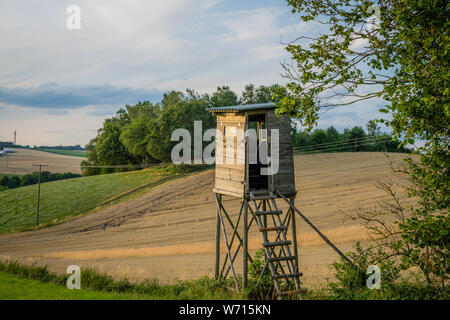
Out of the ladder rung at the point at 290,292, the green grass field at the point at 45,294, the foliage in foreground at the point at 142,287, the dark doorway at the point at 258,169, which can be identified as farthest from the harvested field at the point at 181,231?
the green grass field at the point at 45,294

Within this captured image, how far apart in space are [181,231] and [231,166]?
20930 mm

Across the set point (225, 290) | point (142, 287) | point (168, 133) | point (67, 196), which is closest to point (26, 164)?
point (67, 196)

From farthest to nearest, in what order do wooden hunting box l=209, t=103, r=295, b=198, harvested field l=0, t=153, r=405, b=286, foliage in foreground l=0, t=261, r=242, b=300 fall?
harvested field l=0, t=153, r=405, b=286 → wooden hunting box l=209, t=103, r=295, b=198 → foliage in foreground l=0, t=261, r=242, b=300

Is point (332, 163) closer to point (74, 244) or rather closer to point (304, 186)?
point (304, 186)

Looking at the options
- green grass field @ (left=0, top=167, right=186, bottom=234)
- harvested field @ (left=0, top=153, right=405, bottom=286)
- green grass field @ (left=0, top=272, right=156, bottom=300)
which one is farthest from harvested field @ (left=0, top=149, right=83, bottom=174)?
green grass field @ (left=0, top=272, right=156, bottom=300)

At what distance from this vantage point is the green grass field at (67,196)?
45281mm

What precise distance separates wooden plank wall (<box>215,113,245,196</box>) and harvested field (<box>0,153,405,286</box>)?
6.49 meters

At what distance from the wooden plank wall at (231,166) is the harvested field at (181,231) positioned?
256 inches

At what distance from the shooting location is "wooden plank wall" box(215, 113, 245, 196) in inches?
527

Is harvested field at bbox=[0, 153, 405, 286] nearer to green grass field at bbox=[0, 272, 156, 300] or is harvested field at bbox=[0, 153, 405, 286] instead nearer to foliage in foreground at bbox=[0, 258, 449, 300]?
foliage in foreground at bbox=[0, 258, 449, 300]

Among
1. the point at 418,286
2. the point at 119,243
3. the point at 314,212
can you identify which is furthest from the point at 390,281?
the point at 119,243

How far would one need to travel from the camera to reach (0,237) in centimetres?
3962

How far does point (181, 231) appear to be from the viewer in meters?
33.5

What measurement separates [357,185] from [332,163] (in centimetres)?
1381
